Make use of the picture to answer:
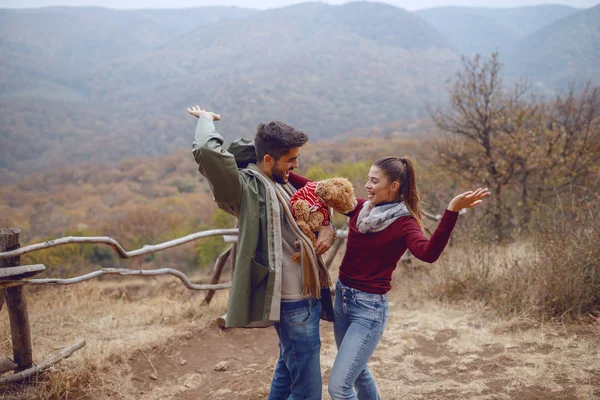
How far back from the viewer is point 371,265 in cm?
213

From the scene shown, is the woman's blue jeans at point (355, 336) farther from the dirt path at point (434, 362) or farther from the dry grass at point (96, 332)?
the dry grass at point (96, 332)

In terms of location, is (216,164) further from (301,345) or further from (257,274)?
(301,345)

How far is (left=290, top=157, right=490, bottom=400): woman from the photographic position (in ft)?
6.70

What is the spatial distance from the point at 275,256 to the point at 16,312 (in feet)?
8.04

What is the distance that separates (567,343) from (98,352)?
4.07 meters

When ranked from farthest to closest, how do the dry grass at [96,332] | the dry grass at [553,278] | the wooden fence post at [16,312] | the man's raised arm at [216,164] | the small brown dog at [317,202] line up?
the dry grass at [553,278], the dry grass at [96,332], the wooden fence post at [16,312], the small brown dog at [317,202], the man's raised arm at [216,164]

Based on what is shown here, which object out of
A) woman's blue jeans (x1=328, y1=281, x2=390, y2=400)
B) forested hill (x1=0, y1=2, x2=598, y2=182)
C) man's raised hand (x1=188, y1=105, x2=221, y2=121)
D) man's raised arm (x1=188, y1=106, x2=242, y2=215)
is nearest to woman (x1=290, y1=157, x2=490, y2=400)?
woman's blue jeans (x1=328, y1=281, x2=390, y2=400)

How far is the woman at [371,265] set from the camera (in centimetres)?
204

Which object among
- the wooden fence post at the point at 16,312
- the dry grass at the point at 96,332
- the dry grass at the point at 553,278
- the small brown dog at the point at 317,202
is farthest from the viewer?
the dry grass at the point at 553,278

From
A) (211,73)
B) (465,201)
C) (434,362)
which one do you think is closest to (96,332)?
(434,362)

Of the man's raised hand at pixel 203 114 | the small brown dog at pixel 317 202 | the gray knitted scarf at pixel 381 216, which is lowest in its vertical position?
the gray knitted scarf at pixel 381 216

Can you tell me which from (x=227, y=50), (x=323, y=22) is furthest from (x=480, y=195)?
(x=323, y=22)

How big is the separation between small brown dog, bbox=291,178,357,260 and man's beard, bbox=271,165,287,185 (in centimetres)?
9

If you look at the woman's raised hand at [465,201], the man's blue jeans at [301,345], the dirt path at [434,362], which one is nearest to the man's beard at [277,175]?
the man's blue jeans at [301,345]
